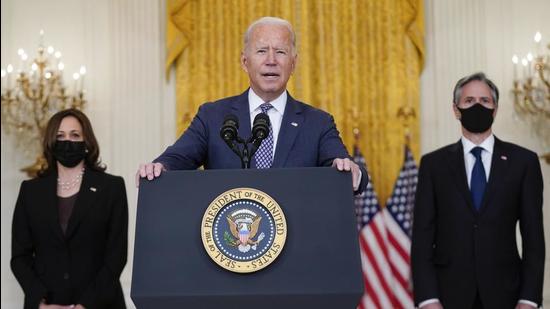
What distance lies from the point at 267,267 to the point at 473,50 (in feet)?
20.0

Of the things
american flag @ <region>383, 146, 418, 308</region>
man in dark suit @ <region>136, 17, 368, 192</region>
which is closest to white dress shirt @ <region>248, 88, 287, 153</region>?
man in dark suit @ <region>136, 17, 368, 192</region>

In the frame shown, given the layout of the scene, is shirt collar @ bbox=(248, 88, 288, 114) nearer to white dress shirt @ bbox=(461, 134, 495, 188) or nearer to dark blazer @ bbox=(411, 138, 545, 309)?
dark blazer @ bbox=(411, 138, 545, 309)

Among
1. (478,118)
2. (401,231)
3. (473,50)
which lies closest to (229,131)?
(478,118)

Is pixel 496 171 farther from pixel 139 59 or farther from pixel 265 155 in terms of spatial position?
pixel 139 59

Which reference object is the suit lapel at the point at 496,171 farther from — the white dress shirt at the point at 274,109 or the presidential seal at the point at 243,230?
the presidential seal at the point at 243,230

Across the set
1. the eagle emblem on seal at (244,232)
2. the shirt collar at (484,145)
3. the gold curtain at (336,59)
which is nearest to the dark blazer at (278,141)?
the eagle emblem on seal at (244,232)

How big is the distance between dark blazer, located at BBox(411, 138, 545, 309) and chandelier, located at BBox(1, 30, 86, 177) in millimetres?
4471

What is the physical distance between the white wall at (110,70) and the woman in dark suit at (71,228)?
3290 millimetres

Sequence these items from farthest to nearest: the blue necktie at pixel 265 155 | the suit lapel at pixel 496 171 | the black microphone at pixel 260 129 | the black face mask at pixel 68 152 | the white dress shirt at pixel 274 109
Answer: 1. the black face mask at pixel 68 152
2. the suit lapel at pixel 496 171
3. the white dress shirt at pixel 274 109
4. the blue necktie at pixel 265 155
5. the black microphone at pixel 260 129

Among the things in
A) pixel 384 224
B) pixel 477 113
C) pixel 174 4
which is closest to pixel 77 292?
pixel 477 113

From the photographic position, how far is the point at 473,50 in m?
8.30

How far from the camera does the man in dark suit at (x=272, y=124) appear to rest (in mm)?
3355

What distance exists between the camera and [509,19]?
8312mm

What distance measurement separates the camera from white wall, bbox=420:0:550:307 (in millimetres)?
8133
